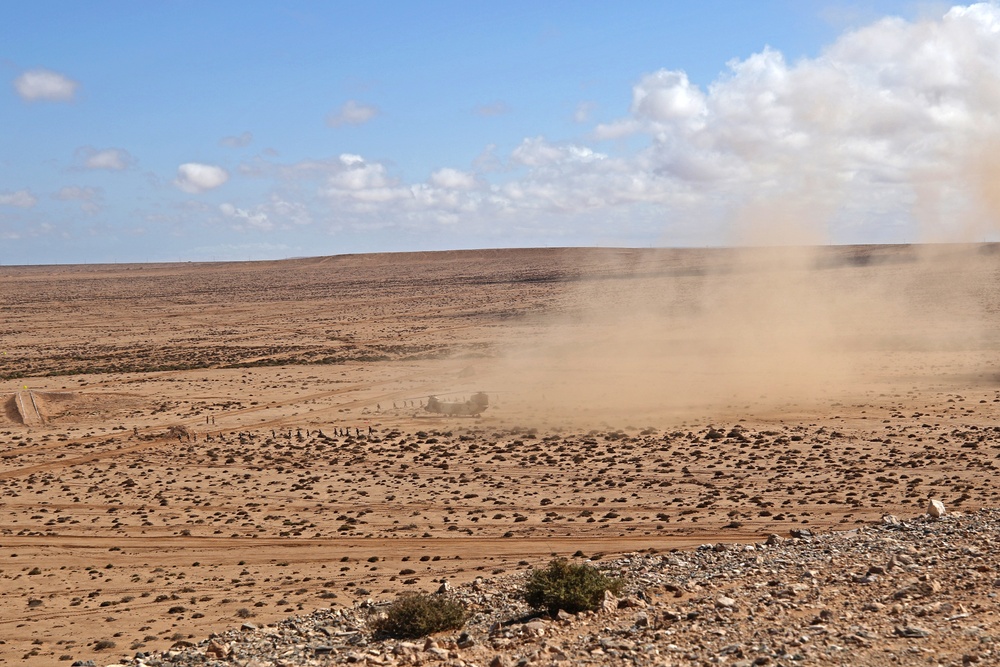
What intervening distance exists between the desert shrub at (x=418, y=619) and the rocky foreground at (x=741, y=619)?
263mm

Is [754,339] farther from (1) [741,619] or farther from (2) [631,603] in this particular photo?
(1) [741,619]

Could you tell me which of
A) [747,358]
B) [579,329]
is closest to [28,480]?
[747,358]

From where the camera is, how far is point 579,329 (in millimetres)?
82688

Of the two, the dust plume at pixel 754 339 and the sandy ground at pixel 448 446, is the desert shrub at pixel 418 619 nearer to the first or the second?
the sandy ground at pixel 448 446

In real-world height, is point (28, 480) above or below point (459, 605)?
below

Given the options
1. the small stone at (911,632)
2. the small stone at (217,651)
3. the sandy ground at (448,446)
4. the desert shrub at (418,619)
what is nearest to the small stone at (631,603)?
the desert shrub at (418,619)

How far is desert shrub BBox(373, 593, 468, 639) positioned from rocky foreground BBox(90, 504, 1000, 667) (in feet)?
0.86

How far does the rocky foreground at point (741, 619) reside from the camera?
37.6 ft

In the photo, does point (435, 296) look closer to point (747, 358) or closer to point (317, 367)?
point (317, 367)

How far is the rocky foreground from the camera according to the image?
11.5 meters

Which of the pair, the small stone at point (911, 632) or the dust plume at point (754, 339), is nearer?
the small stone at point (911, 632)

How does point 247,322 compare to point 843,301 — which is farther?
point 247,322

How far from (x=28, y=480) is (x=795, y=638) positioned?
30.8 metres

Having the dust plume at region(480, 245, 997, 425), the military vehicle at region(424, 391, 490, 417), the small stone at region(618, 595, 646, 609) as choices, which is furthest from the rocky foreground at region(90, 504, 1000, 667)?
the military vehicle at region(424, 391, 490, 417)
